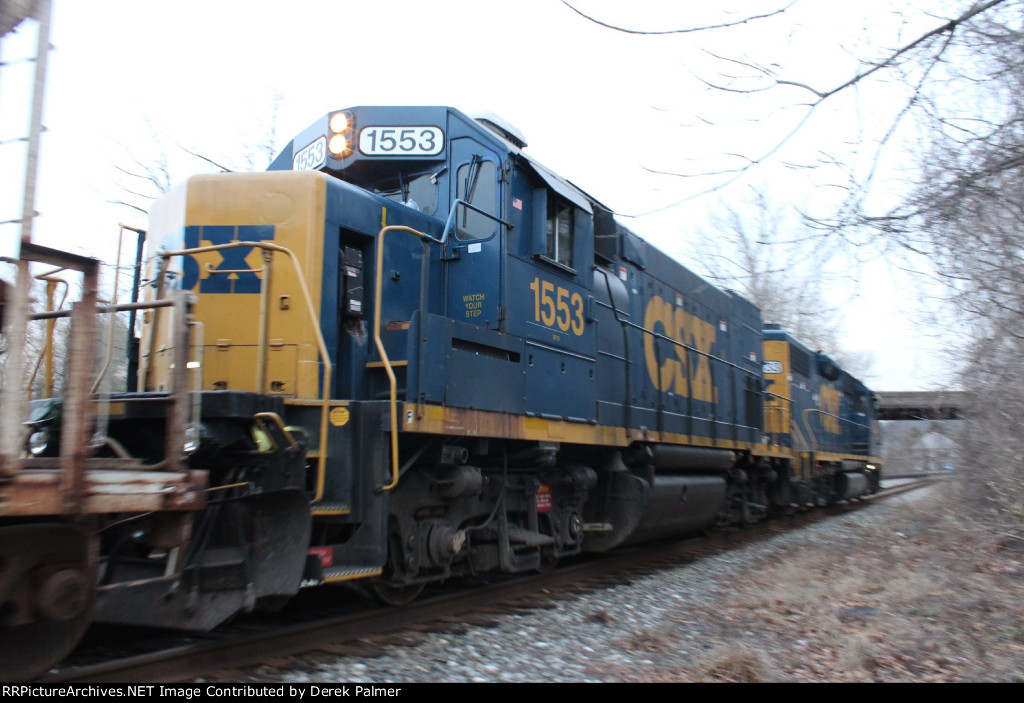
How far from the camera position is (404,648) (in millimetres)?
4316

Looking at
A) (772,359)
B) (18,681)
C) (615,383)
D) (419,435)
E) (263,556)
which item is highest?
(772,359)

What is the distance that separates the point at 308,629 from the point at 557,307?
125 inches

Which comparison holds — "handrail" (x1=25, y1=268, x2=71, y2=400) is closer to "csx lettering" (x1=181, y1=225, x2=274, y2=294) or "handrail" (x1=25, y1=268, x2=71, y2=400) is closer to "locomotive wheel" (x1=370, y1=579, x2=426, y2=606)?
"csx lettering" (x1=181, y1=225, x2=274, y2=294)

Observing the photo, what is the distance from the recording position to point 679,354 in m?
9.07

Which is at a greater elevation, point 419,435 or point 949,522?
point 419,435

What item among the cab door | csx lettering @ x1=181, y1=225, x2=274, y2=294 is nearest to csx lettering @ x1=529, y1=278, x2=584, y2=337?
the cab door

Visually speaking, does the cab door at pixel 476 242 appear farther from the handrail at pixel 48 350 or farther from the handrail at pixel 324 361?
the handrail at pixel 48 350

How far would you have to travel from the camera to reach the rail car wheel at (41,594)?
Answer: 2.57 metres

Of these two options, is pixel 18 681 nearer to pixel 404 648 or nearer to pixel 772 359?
pixel 404 648

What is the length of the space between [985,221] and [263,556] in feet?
21.5

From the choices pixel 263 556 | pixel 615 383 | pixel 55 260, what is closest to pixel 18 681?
pixel 263 556

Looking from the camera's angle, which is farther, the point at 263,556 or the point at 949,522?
the point at 949,522

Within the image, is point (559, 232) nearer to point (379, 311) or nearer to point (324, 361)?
point (379, 311)

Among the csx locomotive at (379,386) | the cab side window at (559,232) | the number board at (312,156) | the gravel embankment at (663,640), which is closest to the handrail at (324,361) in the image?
the csx locomotive at (379,386)
